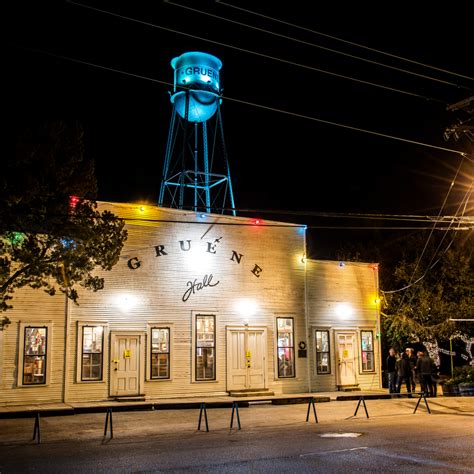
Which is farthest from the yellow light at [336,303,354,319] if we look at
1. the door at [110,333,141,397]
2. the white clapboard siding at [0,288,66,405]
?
the white clapboard siding at [0,288,66,405]

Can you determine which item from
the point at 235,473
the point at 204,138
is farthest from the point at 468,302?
the point at 235,473

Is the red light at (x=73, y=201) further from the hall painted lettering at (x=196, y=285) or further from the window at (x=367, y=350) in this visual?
the window at (x=367, y=350)

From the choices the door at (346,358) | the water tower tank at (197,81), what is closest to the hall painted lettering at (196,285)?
the door at (346,358)

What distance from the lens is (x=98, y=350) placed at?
68.3ft

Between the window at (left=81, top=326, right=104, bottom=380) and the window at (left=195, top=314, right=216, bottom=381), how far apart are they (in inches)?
142

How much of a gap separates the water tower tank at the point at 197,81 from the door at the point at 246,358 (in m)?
9.94

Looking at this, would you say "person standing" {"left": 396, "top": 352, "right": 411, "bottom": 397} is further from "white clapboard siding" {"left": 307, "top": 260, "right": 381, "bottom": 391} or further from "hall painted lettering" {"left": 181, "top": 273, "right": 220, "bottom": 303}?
"hall painted lettering" {"left": 181, "top": 273, "right": 220, "bottom": 303}

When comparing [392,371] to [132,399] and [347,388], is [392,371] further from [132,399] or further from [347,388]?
[132,399]

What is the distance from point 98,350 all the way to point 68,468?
10849 mm

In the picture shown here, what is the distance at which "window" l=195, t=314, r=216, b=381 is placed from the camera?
22.5 meters

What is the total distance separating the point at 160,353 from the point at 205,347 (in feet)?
5.78

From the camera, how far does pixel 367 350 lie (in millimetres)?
26719

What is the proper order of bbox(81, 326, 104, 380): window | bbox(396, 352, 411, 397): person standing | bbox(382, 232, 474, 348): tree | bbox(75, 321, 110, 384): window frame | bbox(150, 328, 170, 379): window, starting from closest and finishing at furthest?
bbox(75, 321, 110, 384): window frame → bbox(81, 326, 104, 380): window → bbox(150, 328, 170, 379): window → bbox(396, 352, 411, 397): person standing → bbox(382, 232, 474, 348): tree

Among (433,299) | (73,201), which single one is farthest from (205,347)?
(433,299)
